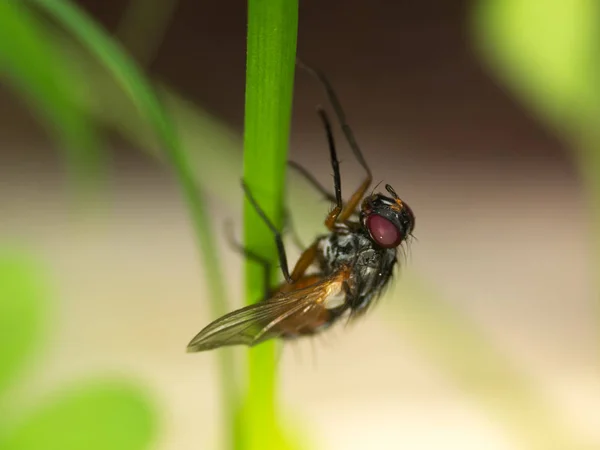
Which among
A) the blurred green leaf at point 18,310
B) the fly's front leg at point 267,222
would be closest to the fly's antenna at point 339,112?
the fly's front leg at point 267,222

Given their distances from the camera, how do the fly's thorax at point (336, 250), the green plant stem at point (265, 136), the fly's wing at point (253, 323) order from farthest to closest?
the fly's thorax at point (336, 250), the fly's wing at point (253, 323), the green plant stem at point (265, 136)

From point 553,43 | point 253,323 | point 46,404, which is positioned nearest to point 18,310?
point 46,404

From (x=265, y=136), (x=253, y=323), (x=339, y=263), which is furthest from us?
(x=339, y=263)

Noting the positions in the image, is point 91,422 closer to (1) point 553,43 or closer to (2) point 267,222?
(2) point 267,222

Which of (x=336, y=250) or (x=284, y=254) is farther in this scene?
(x=336, y=250)

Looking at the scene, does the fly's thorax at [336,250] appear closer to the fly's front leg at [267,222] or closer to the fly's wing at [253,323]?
the fly's wing at [253,323]

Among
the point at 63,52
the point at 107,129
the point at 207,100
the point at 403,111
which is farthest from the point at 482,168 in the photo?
the point at 63,52
